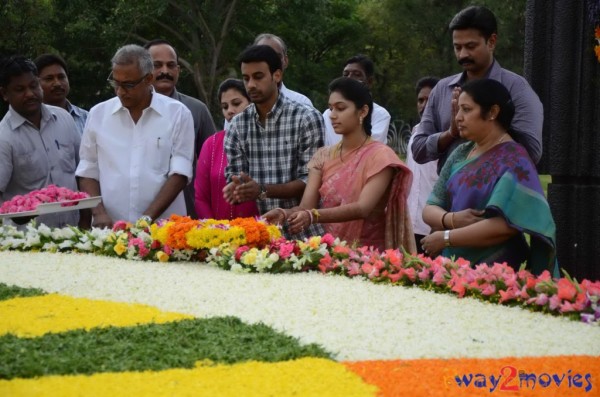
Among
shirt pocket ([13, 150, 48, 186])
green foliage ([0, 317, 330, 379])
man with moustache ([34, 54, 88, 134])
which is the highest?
man with moustache ([34, 54, 88, 134])

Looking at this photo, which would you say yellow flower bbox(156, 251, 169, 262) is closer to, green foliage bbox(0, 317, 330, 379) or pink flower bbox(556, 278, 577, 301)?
green foliage bbox(0, 317, 330, 379)

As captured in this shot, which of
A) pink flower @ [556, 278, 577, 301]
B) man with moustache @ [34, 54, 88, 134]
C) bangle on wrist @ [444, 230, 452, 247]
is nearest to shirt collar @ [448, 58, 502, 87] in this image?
bangle on wrist @ [444, 230, 452, 247]

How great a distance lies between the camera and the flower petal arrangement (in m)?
5.53

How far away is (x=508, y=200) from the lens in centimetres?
443

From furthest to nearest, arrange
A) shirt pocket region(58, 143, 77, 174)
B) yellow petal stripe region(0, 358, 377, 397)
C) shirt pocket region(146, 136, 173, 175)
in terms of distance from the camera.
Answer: shirt pocket region(58, 143, 77, 174) → shirt pocket region(146, 136, 173, 175) → yellow petal stripe region(0, 358, 377, 397)

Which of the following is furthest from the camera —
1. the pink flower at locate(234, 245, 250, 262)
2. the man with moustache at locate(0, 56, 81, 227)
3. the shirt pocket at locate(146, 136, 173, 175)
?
the man with moustache at locate(0, 56, 81, 227)

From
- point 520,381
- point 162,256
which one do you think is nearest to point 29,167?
point 162,256

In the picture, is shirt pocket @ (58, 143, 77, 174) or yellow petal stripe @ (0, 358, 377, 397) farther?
shirt pocket @ (58, 143, 77, 174)

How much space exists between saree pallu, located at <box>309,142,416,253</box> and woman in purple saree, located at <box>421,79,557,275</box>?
1.92 ft

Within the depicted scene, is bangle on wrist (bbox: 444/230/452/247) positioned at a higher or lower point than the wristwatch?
lower

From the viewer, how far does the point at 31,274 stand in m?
4.87

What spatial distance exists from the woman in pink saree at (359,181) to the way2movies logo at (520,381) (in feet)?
7.24

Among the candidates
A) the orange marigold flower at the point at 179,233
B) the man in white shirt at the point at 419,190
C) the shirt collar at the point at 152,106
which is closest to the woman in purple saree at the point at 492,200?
the orange marigold flower at the point at 179,233

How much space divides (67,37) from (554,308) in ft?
94.4
